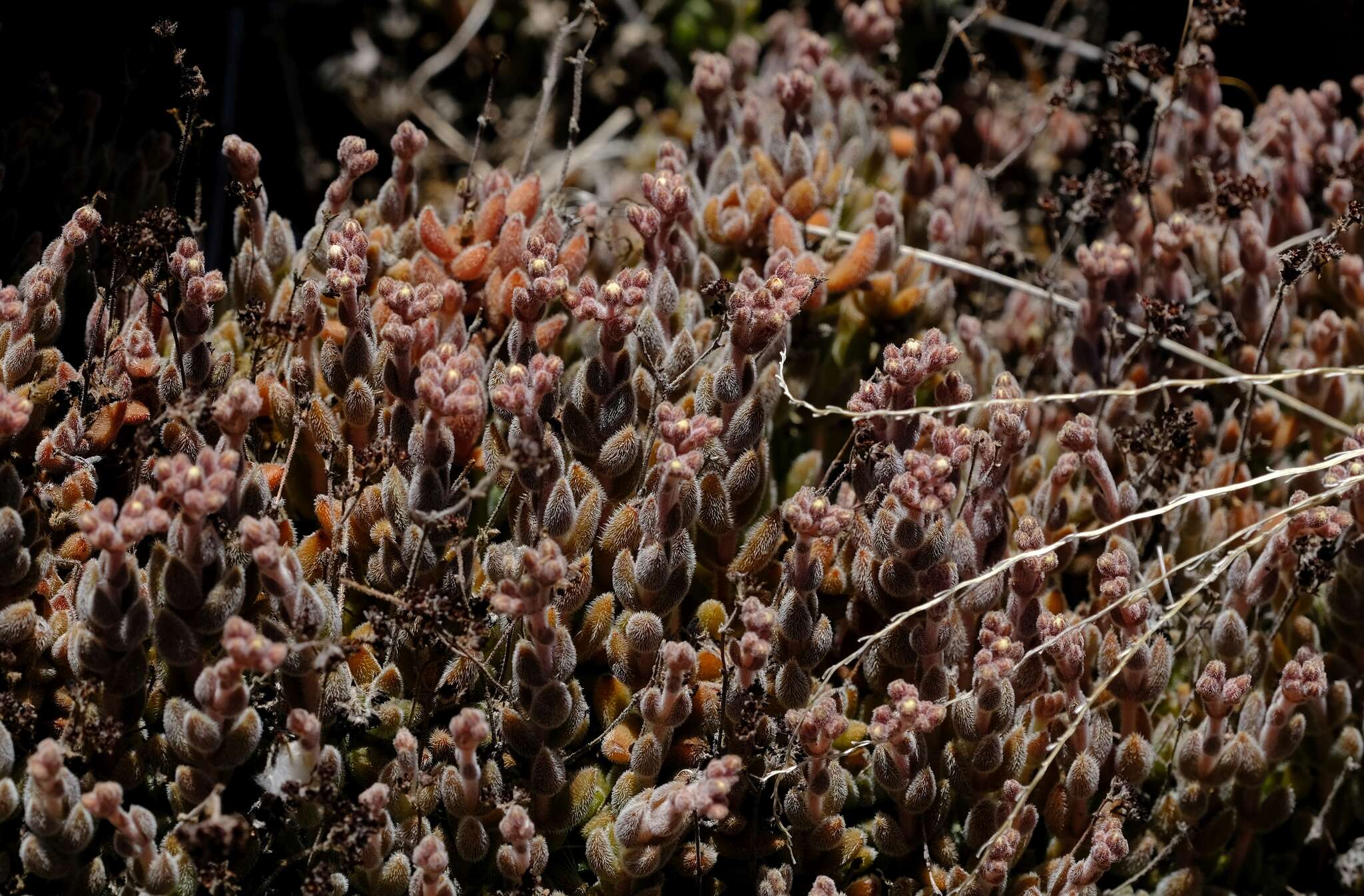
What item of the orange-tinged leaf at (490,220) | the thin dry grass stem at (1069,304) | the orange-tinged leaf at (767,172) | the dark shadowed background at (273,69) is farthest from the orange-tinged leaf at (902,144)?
the orange-tinged leaf at (490,220)

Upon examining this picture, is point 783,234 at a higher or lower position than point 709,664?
higher

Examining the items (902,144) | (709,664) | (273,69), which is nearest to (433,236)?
(709,664)

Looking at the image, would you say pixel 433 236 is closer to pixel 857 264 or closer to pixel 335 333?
pixel 335 333

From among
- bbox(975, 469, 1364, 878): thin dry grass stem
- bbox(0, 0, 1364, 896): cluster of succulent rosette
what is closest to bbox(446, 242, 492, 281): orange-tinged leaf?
bbox(0, 0, 1364, 896): cluster of succulent rosette

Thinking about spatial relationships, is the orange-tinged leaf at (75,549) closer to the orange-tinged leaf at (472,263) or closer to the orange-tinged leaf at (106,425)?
the orange-tinged leaf at (106,425)

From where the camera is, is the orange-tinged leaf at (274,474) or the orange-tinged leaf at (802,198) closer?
the orange-tinged leaf at (274,474)

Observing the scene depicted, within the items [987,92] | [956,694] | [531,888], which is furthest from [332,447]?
[987,92]

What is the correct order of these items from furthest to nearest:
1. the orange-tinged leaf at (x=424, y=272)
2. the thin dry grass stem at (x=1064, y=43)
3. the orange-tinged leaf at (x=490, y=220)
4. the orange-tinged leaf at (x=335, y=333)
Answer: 1. the thin dry grass stem at (x=1064, y=43)
2. the orange-tinged leaf at (x=490, y=220)
3. the orange-tinged leaf at (x=424, y=272)
4. the orange-tinged leaf at (x=335, y=333)

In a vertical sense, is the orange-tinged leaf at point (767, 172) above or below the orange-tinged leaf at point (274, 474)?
above

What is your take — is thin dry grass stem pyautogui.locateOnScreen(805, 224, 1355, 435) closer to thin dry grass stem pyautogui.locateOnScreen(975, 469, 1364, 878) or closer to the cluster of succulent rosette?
the cluster of succulent rosette
